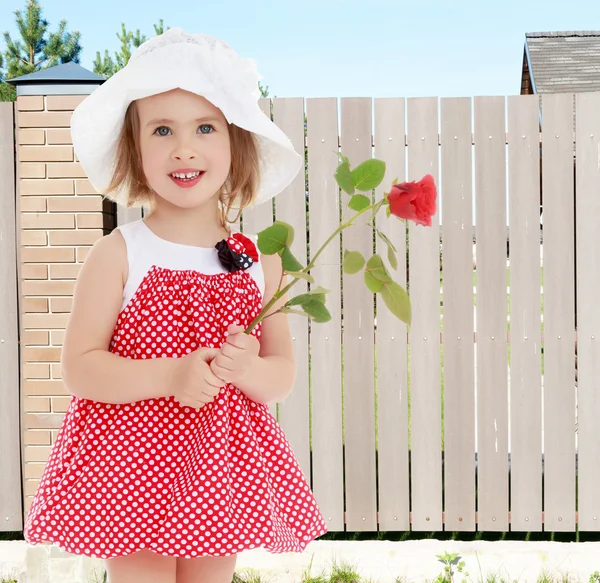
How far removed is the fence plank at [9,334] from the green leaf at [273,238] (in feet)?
8.01

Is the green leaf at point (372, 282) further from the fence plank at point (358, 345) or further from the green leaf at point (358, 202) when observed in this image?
the fence plank at point (358, 345)

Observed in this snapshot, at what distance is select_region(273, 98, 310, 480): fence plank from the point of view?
344 centimetres

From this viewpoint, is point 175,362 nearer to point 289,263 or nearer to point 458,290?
point 289,263

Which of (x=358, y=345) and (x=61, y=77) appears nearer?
(x=61, y=77)

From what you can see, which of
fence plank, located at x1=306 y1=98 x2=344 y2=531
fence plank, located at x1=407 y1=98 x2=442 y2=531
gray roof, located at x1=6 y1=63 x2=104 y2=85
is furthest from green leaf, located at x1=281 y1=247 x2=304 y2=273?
gray roof, located at x1=6 y1=63 x2=104 y2=85

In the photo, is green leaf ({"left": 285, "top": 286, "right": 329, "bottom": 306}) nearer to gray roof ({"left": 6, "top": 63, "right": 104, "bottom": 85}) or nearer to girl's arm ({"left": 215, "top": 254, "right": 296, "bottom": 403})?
girl's arm ({"left": 215, "top": 254, "right": 296, "bottom": 403})

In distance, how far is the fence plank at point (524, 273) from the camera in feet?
11.5

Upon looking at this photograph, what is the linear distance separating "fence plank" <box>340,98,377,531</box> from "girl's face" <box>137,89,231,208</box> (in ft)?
5.81

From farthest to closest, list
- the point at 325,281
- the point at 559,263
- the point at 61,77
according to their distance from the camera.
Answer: the point at 559,263 < the point at 325,281 < the point at 61,77

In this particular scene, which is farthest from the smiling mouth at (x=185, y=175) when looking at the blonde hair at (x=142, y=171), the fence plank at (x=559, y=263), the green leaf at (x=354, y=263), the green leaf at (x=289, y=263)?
the fence plank at (x=559, y=263)

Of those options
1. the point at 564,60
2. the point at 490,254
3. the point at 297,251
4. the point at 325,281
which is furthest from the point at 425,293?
the point at 564,60

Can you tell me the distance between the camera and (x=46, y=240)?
3.33 metres

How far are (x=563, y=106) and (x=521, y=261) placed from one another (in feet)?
2.43

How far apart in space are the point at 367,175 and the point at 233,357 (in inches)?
16.4
